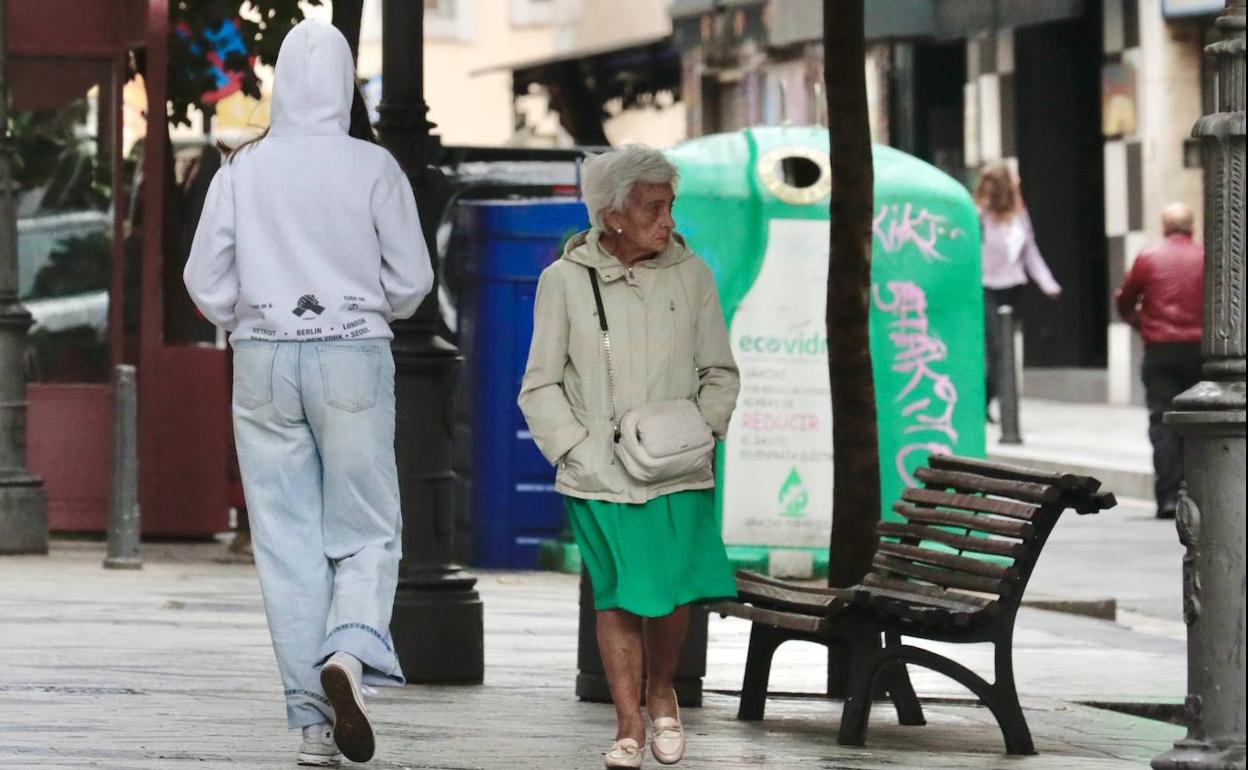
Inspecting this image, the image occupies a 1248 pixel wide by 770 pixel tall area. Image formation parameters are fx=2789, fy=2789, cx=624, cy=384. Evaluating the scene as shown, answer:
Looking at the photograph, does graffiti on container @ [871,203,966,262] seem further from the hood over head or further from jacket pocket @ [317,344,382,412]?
jacket pocket @ [317,344,382,412]

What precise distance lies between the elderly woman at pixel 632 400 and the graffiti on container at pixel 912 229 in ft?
17.7

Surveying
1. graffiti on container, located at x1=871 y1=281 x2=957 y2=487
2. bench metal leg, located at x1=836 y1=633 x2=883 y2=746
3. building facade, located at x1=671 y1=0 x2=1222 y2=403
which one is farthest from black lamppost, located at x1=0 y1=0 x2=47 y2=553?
building facade, located at x1=671 y1=0 x2=1222 y2=403

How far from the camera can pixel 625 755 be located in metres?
6.90

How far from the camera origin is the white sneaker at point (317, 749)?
6801mm

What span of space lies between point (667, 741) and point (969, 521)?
145 cm

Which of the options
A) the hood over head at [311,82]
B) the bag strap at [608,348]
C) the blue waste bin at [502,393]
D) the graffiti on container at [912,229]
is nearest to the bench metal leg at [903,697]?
the bag strap at [608,348]

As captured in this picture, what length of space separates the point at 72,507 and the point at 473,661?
212 inches

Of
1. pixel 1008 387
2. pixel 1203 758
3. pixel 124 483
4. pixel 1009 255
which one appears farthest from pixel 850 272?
pixel 1009 255

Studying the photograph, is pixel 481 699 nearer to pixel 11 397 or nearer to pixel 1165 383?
pixel 11 397

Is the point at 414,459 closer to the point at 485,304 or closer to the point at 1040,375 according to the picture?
the point at 485,304

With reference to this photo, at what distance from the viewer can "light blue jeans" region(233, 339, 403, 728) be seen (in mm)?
6773

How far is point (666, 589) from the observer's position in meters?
7.04

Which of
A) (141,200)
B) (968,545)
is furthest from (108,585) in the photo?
(968,545)

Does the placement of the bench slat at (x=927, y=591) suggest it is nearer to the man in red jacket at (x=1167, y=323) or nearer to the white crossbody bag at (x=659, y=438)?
the white crossbody bag at (x=659, y=438)
